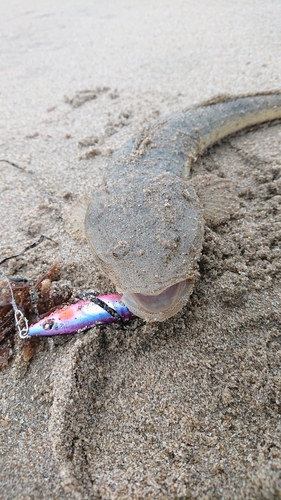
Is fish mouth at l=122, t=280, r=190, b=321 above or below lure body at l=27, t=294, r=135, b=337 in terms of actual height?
above

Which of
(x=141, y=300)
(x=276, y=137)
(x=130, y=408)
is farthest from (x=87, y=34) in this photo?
(x=130, y=408)

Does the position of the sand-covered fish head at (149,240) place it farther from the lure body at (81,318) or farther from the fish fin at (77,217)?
the fish fin at (77,217)

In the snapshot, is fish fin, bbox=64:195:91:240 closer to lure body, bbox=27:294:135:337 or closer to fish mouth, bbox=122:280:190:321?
lure body, bbox=27:294:135:337

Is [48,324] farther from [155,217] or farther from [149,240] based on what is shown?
[155,217]

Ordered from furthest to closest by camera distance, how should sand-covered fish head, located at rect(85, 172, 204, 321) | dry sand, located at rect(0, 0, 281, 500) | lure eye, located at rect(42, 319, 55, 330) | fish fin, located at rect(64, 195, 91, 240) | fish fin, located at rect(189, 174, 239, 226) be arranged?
fish fin, located at rect(64, 195, 91, 240) → fish fin, located at rect(189, 174, 239, 226) → lure eye, located at rect(42, 319, 55, 330) → sand-covered fish head, located at rect(85, 172, 204, 321) → dry sand, located at rect(0, 0, 281, 500)

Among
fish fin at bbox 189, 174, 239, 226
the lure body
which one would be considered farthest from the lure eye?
fish fin at bbox 189, 174, 239, 226

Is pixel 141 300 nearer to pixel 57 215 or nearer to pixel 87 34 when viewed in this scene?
pixel 57 215

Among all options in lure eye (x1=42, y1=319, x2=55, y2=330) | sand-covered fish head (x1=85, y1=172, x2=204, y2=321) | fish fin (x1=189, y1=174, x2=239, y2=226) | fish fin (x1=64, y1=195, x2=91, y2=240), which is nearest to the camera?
sand-covered fish head (x1=85, y1=172, x2=204, y2=321)
